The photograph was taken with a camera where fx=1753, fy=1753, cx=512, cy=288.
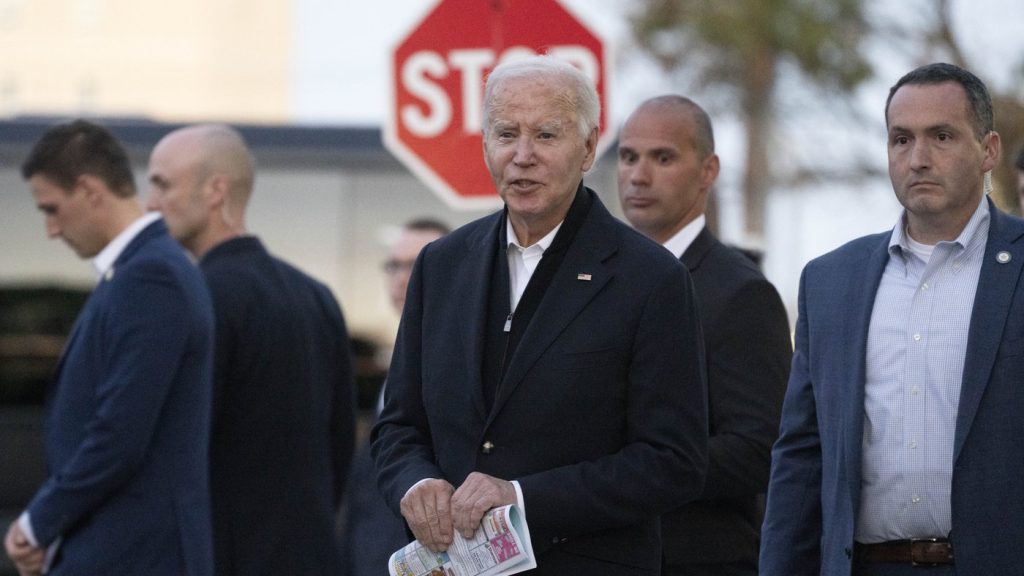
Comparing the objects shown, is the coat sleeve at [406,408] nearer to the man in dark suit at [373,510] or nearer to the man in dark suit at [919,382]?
the man in dark suit at [919,382]

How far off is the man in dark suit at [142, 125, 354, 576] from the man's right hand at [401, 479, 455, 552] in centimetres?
254

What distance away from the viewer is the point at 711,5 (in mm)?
24375

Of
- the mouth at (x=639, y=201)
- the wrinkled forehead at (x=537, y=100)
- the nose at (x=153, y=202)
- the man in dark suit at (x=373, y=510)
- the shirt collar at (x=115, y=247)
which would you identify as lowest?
the man in dark suit at (x=373, y=510)

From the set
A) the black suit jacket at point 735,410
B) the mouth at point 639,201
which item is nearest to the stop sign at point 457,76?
the mouth at point 639,201

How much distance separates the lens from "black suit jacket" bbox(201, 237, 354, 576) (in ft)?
21.2

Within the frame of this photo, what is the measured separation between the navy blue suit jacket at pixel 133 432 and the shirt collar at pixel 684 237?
1537 mm

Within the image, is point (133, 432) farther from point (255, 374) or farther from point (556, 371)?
point (556, 371)

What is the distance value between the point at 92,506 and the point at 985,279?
283 centimetres

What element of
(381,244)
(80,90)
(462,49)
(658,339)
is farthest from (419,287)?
(80,90)

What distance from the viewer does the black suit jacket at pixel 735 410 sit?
507 cm

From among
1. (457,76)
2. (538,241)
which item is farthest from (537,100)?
(457,76)

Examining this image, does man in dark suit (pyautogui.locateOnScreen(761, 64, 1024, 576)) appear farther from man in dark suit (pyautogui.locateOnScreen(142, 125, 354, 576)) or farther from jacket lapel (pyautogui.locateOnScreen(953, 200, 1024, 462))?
man in dark suit (pyautogui.locateOnScreen(142, 125, 354, 576))

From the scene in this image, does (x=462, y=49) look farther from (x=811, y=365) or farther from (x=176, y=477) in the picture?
(x=811, y=365)

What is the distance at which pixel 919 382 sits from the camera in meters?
4.28
